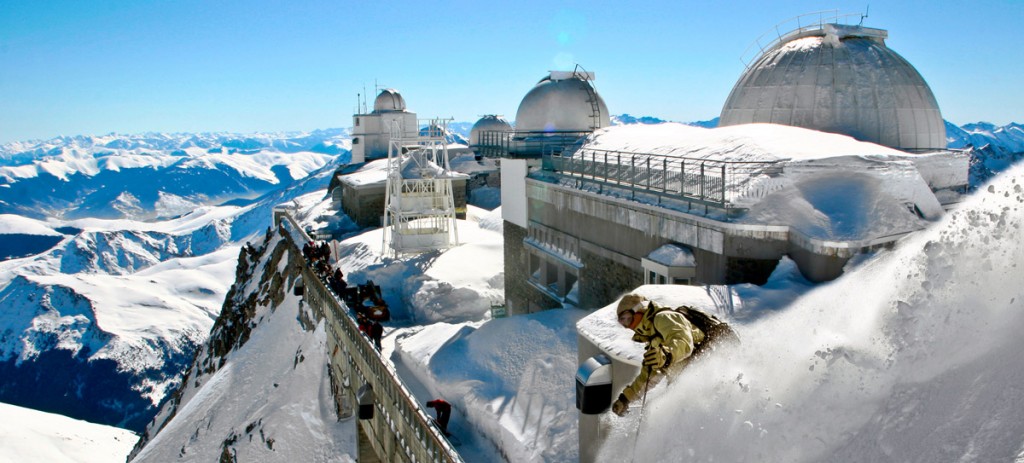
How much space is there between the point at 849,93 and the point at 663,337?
533 inches

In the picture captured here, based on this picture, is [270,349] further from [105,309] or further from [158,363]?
[105,309]

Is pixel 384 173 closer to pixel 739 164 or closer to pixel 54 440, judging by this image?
pixel 54 440

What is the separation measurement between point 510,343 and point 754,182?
6098 millimetres

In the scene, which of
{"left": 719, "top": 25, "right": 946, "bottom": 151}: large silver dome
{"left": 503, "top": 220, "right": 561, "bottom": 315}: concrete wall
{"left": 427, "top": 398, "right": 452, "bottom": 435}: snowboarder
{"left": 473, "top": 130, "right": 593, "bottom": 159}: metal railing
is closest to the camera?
{"left": 427, "top": 398, "right": 452, "bottom": 435}: snowboarder

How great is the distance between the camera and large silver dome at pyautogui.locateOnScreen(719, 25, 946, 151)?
1931 cm

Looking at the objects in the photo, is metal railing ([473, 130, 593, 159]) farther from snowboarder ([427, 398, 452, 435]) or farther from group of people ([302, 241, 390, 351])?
snowboarder ([427, 398, 452, 435])

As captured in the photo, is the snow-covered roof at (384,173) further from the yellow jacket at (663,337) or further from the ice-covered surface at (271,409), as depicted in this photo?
the yellow jacket at (663,337)

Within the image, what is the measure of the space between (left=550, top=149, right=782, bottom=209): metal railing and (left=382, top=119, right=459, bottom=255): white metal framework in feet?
53.1

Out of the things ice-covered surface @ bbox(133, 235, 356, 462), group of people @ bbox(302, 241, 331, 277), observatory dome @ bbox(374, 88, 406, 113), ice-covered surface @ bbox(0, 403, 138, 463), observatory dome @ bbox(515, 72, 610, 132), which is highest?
observatory dome @ bbox(374, 88, 406, 113)

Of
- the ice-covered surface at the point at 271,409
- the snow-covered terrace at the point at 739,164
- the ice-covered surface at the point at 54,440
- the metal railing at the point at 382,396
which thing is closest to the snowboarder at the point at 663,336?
the metal railing at the point at 382,396

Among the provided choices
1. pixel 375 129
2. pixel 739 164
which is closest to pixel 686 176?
pixel 739 164

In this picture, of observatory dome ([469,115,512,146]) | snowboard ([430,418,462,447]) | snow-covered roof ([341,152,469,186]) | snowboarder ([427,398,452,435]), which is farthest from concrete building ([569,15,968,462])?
observatory dome ([469,115,512,146])

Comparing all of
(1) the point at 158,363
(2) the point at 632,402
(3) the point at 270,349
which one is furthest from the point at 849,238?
(1) the point at 158,363

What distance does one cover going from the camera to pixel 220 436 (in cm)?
2205
